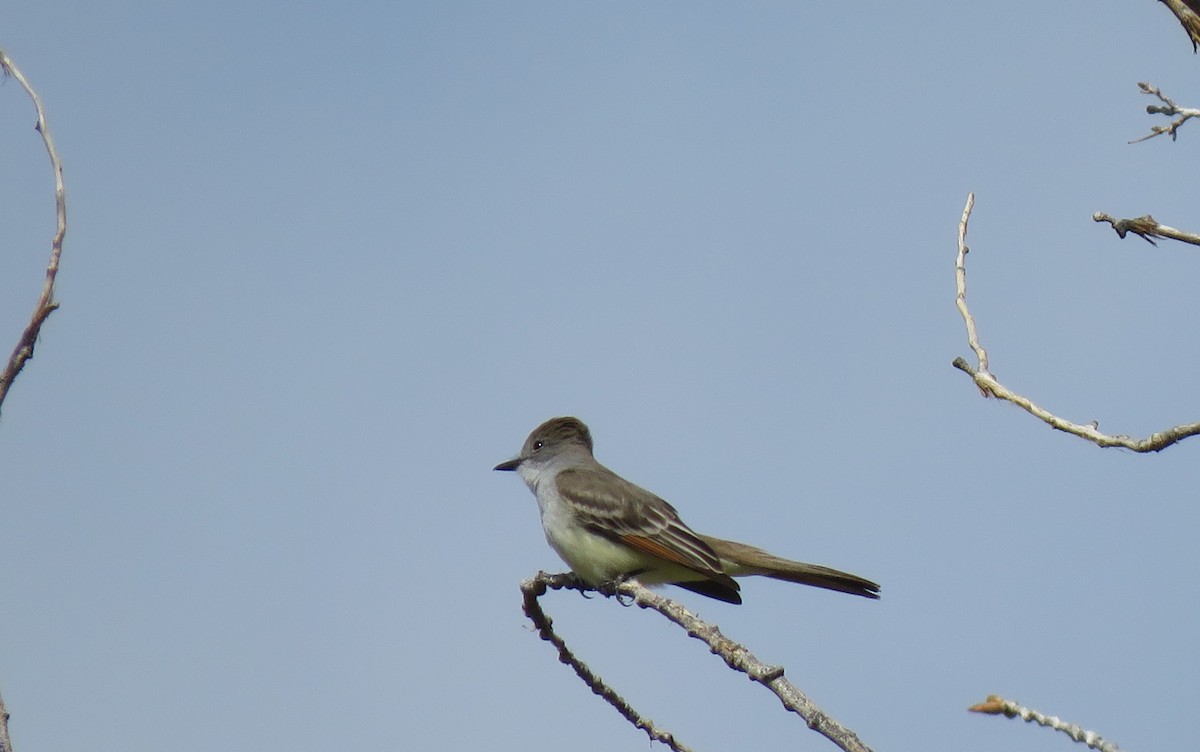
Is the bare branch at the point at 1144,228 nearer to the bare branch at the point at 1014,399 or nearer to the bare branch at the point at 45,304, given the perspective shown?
the bare branch at the point at 1014,399

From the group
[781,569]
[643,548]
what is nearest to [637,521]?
[643,548]

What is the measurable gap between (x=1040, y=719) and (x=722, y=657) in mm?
1615

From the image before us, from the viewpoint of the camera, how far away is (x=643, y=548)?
30.1 ft

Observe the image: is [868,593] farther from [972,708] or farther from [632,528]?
[972,708]

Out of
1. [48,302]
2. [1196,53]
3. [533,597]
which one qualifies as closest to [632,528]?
[533,597]

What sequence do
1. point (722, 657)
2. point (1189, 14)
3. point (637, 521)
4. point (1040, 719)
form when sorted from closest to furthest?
1. point (1040, 719)
2. point (722, 657)
3. point (1189, 14)
4. point (637, 521)

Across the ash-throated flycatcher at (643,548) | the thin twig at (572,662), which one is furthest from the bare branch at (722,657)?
the ash-throated flycatcher at (643,548)

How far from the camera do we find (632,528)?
9.27m

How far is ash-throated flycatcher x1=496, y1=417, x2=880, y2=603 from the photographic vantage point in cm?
908

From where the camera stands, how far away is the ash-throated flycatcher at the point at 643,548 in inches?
357

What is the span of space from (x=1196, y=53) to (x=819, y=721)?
3.02 metres

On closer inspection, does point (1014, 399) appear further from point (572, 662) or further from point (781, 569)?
point (781, 569)

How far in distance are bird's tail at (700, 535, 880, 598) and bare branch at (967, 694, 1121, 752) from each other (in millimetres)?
5872

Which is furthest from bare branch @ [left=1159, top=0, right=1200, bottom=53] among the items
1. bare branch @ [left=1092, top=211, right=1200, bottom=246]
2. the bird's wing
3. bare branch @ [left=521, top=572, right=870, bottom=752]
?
the bird's wing
